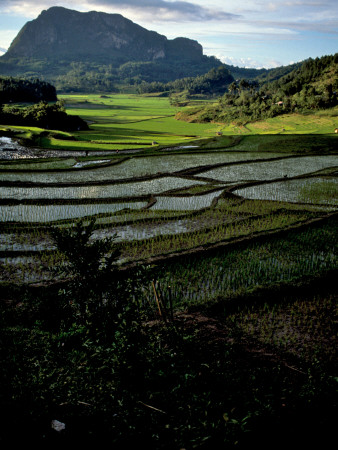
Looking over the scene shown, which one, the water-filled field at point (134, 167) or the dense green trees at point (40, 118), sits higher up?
the dense green trees at point (40, 118)

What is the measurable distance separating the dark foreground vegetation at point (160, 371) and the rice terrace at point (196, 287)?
2 centimetres

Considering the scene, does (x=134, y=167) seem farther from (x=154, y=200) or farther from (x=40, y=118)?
(x=40, y=118)

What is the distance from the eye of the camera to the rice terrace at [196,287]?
375 centimetres

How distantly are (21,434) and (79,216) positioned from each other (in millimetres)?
7976

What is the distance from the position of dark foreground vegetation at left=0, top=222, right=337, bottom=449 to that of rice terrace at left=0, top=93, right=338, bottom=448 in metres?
0.02

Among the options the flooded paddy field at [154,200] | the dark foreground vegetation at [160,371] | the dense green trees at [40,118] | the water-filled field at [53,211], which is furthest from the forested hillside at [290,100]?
the dark foreground vegetation at [160,371]

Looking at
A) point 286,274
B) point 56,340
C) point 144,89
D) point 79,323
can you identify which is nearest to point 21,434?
point 56,340

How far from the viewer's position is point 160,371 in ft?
13.7

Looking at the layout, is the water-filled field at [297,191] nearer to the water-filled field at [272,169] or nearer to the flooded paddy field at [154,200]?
the flooded paddy field at [154,200]

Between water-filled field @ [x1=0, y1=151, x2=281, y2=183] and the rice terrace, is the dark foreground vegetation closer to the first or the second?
the rice terrace

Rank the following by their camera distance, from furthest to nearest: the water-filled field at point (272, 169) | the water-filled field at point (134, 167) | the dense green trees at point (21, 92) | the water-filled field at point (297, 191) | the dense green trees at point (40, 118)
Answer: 1. the dense green trees at point (21, 92)
2. the dense green trees at point (40, 118)
3. the water-filled field at point (272, 169)
4. the water-filled field at point (134, 167)
5. the water-filled field at point (297, 191)

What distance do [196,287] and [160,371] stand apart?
2.77 m

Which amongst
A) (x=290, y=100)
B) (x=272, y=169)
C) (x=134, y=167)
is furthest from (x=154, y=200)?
(x=290, y=100)

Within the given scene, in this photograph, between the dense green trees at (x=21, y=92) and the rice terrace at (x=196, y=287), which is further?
the dense green trees at (x=21, y=92)
